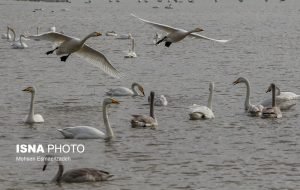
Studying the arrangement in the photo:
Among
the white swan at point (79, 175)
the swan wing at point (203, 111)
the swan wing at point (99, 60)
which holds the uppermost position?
the swan wing at point (99, 60)

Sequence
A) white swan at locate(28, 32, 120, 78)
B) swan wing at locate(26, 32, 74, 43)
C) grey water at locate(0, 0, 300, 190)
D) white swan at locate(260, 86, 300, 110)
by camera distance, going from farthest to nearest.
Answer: white swan at locate(260, 86, 300, 110) < white swan at locate(28, 32, 120, 78) < swan wing at locate(26, 32, 74, 43) < grey water at locate(0, 0, 300, 190)

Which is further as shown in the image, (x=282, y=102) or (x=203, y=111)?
(x=282, y=102)

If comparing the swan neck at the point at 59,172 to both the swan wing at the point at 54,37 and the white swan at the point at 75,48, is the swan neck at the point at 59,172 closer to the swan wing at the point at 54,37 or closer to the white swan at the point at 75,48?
the white swan at the point at 75,48

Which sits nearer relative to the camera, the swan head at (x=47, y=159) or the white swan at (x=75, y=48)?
the swan head at (x=47, y=159)

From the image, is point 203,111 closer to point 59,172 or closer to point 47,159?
point 47,159

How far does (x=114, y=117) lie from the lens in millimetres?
25656

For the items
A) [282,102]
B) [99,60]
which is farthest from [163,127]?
[282,102]

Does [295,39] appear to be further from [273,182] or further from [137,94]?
[273,182]

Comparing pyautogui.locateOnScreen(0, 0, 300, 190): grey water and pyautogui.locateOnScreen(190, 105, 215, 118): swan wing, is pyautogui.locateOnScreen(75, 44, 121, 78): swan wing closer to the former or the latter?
pyautogui.locateOnScreen(0, 0, 300, 190): grey water

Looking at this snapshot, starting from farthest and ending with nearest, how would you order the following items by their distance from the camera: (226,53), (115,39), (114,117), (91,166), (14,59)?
(115,39) < (226,53) < (14,59) < (114,117) < (91,166)

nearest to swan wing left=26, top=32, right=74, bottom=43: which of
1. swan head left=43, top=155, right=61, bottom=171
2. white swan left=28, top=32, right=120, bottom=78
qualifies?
white swan left=28, top=32, right=120, bottom=78

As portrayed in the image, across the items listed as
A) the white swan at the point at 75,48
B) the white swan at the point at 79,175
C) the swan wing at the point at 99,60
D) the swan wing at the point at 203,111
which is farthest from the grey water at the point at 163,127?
the white swan at the point at 75,48

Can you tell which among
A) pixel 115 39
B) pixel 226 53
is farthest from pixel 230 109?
pixel 115 39

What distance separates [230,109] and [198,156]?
779 cm
